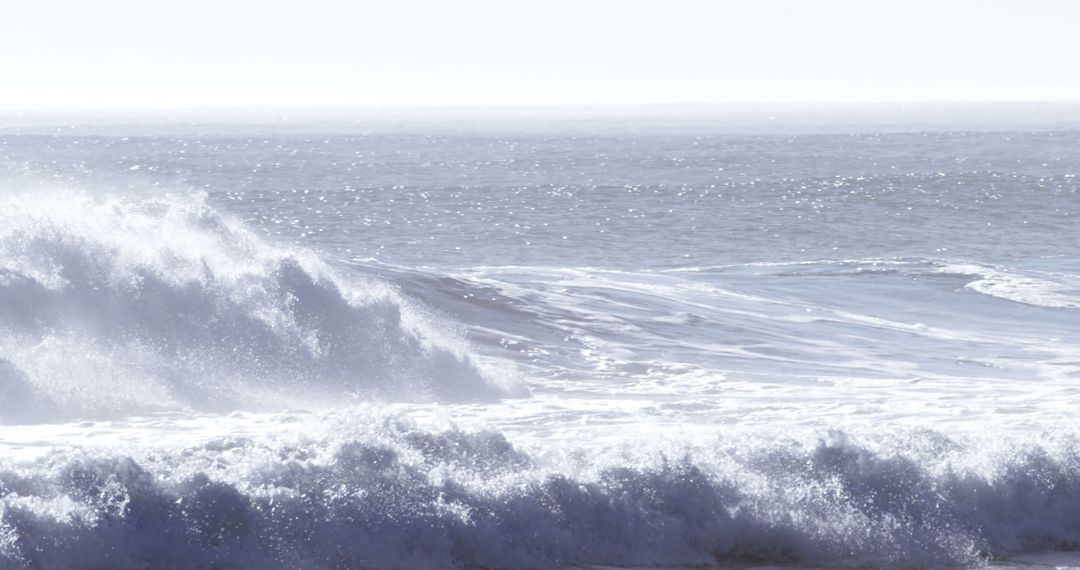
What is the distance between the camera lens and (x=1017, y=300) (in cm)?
1961

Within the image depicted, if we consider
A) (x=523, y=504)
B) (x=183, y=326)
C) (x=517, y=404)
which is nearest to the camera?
(x=523, y=504)

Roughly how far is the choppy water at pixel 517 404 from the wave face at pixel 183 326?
3 centimetres

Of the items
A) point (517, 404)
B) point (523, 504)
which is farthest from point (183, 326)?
point (523, 504)

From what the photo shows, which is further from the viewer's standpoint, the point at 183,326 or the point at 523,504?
the point at 183,326

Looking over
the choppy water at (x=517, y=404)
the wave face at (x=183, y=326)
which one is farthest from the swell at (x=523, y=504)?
the wave face at (x=183, y=326)

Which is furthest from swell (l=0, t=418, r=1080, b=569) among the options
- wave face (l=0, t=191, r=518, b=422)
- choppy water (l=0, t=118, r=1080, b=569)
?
wave face (l=0, t=191, r=518, b=422)

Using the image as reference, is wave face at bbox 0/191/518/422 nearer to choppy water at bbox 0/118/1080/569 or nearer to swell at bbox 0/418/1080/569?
choppy water at bbox 0/118/1080/569

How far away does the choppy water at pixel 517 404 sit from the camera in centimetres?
823

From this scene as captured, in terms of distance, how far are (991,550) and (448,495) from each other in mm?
3133

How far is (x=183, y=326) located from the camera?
13.8m

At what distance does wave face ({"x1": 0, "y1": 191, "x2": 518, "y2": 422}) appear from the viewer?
12.2 metres

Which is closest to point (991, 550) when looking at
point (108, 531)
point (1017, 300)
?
point (108, 531)

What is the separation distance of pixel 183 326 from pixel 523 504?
6.21 m

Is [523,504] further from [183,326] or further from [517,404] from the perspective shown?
[183,326]
